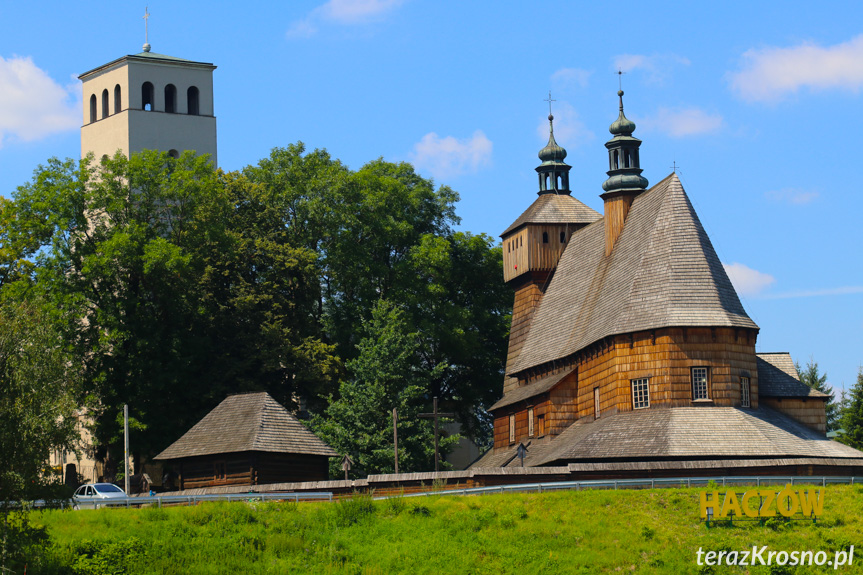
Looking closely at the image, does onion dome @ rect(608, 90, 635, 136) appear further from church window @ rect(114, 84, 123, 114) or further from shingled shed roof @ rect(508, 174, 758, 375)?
church window @ rect(114, 84, 123, 114)

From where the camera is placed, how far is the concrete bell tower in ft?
249

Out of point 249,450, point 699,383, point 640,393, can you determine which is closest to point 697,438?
point 699,383

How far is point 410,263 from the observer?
68562 millimetres

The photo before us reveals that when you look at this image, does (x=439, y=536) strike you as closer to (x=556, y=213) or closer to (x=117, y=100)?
(x=556, y=213)

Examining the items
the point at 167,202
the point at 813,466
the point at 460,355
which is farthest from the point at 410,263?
the point at 813,466

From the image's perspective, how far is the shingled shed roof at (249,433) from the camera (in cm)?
4803

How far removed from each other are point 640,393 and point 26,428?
1002 inches

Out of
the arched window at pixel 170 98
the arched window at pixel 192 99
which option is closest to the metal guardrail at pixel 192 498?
the arched window at pixel 170 98

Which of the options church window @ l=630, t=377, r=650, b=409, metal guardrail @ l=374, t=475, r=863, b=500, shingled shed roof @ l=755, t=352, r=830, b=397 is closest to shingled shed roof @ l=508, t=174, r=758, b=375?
church window @ l=630, t=377, r=650, b=409

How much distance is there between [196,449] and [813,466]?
23.1 meters

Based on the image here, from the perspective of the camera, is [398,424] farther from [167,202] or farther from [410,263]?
[167,202]

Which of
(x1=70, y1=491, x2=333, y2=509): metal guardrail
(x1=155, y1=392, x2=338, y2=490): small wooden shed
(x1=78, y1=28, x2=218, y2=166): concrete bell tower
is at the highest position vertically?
(x1=78, y1=28, x2=218, y2=166): concrete bell tower

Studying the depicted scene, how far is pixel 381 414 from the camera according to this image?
5647cm

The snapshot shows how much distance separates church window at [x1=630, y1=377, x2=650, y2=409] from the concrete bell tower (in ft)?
123
